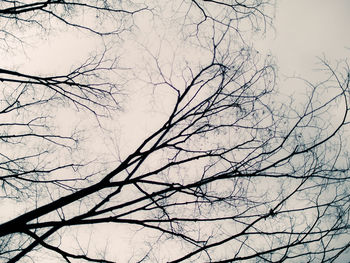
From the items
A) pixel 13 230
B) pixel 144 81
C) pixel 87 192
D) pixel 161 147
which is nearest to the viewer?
pixel 13 230

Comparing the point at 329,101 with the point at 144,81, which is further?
the point at 144,81

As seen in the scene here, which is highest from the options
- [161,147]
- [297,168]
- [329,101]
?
[161,147]

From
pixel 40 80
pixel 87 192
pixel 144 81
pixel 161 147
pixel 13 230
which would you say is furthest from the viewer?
pixel 144 81

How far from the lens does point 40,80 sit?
143 inches

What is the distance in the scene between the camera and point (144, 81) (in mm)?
4418

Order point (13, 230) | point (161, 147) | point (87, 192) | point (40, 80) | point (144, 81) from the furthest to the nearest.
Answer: point (144, 81) < point (161, 147) < point (40, 80) < point (87, 192) < point (13, 230)

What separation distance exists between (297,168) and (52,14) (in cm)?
440

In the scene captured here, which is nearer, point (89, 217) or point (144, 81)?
point (89, 217)

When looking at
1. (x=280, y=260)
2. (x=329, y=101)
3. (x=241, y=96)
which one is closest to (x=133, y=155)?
(x=241, y=96)

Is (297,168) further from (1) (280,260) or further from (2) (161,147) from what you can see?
(2) (161,147)

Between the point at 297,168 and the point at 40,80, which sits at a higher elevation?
the point at 40,80

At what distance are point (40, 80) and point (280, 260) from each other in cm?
414

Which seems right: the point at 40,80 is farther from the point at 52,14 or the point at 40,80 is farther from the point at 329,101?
the point at 329,101

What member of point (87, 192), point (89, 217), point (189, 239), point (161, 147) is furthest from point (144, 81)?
point (189, 239)
